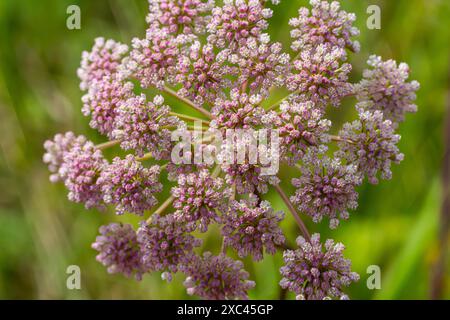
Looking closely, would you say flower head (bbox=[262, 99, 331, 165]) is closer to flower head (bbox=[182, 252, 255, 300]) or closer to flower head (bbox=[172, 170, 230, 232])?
flower head (bbox=[172, 170, 230, 232])

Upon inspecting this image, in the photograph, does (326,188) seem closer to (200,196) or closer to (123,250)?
(200,196)

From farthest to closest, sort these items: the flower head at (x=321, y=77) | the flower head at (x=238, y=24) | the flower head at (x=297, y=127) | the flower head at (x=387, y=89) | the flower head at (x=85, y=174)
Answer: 1. the flower head at (x=387, y=89)
2. the flower head at (x=85, y=174)
3. the flower head at (x=238, y=24)
4. the flower head at (x=321, y=77)
5. the flower head at (x=297, y=127)

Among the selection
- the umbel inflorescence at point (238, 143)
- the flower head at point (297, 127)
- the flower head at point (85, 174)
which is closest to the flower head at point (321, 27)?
the umbel inflorescence at point (238, 143)

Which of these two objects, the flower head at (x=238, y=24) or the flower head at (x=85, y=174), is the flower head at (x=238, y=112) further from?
the flower head at (x=85, y=174)

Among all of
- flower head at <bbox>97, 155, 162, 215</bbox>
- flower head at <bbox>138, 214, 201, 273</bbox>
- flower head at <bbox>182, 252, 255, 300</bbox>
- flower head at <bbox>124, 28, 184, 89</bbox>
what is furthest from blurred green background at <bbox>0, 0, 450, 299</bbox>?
flower head at <bbox>124, 28, 184, 89</bbox>

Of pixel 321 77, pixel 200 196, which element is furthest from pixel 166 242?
pixel 321 77
